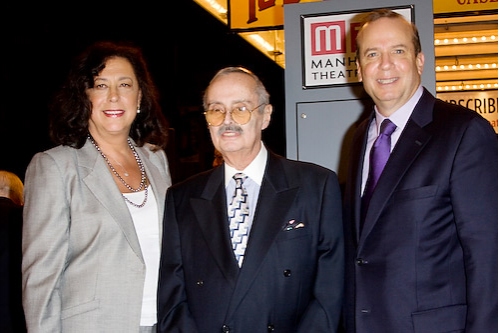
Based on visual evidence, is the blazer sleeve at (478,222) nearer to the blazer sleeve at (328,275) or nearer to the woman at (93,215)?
the blazer sleeve at (328,275)

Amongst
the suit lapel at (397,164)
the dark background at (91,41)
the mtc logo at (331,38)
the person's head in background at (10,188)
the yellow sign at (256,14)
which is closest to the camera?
the suit lapel at (397,164)

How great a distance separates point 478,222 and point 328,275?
0.65 meters

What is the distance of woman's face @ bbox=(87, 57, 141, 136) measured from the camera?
3443 millimetres

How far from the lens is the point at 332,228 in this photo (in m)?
2.96

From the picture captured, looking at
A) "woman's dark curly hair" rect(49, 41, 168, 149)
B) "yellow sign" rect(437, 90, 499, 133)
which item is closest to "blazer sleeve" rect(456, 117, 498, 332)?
"woman's dark curly hair" rect(49, 41, 168, 149)

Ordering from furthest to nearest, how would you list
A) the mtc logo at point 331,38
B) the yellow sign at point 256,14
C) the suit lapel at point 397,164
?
1. the yellow sign at point 256,14
2. the mtc logo at point 331,38
3. the suit lapel at point 397,164

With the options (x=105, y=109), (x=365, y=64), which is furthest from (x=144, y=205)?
(x=365, y=64)

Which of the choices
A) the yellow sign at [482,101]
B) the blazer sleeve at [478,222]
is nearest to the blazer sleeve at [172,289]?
the blazer sleeve at [478,222]

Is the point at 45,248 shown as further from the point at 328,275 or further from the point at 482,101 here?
the point at 482,101

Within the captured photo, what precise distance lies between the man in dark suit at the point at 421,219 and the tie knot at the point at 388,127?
0.02 metres

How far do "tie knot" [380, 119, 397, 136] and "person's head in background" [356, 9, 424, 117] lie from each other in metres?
0.06

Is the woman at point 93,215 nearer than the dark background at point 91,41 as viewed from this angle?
Yes

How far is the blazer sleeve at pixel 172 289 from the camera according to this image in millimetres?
2998

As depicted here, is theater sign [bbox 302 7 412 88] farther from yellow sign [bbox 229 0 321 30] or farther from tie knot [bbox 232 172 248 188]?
yellow sign [bbox 229 0 321 30]
